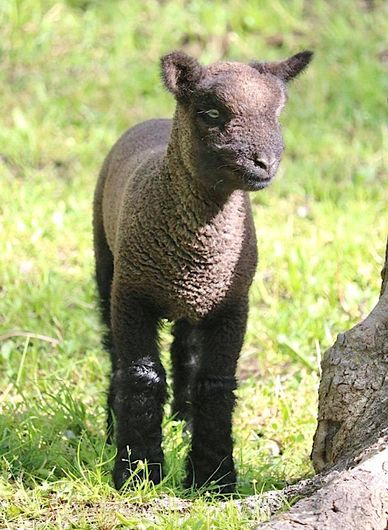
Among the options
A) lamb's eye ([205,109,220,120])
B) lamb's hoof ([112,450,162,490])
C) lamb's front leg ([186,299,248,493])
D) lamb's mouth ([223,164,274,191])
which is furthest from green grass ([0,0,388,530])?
lamb's eye ([205,109,220,120])

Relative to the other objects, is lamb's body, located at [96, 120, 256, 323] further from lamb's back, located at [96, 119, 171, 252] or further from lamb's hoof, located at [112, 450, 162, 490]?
lamb's hoof, located at [112, 450, 162, 490]

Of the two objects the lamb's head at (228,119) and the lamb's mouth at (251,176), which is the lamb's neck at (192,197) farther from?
the lamb's mouth at (251,176)

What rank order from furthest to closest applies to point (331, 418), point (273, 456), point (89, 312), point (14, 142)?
1. point (14, 142)
2. point (89, 312)
3. point (273, 456)
4. point (331, 418)

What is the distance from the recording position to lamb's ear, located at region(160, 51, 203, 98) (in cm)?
443

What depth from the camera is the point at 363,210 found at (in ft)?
26.8

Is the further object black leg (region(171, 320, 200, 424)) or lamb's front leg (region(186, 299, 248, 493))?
black leg (region(171, 320, 200, 424))

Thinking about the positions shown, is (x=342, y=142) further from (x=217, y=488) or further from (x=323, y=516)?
(x=323, y=516)

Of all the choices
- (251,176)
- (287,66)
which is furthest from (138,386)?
(287,66)

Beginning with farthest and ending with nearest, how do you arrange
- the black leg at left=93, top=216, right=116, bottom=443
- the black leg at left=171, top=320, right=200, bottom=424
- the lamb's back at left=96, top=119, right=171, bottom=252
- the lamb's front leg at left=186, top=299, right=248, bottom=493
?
the black leg at left=93, top=216, right=116, bottom=443
the black leg at left=171, top=320, right=200, bottom=424
the lamb's back at left=96, top=119, right=171, bottom=252
the lamb's front leg at left=186, top=299, right=248, bottom=493

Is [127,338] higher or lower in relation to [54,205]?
higher

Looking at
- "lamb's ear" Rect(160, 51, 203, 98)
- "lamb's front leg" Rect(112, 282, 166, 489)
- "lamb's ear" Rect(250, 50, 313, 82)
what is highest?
"lamb's ear" Rect(250, 50, 313, 82)

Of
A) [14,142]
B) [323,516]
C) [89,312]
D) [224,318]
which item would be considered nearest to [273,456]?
[224,318]

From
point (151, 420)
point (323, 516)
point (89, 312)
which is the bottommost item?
point (89, 312)

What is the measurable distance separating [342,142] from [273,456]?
4789 millimetres
